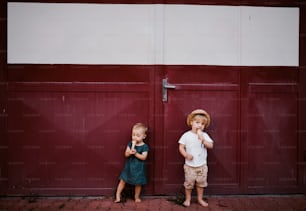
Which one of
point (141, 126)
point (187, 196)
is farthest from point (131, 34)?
point (187, 196)

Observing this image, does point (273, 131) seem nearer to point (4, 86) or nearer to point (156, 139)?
point (156, 139)

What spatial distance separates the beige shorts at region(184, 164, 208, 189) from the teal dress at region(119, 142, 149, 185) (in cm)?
55

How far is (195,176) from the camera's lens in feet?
17.8

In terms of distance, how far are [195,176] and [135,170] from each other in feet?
2.54

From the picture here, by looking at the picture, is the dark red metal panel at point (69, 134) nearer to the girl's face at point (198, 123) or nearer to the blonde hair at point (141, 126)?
the blonde hair at point (141, 126)

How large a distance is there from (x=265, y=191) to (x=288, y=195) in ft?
1.10

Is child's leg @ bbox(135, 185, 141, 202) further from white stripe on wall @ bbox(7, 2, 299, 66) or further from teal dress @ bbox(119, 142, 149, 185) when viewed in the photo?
white stripe on wall @ bbox(7, 2, 299, 66)

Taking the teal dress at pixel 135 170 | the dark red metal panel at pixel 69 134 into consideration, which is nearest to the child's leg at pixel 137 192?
the teal dress at pixel 135 170

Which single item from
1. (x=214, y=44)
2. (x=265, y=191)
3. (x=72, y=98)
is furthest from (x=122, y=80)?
(x=265, y=191)

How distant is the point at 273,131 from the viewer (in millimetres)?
5887

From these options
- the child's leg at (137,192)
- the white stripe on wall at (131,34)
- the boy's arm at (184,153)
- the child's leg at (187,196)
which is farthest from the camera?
the white stripe on wall at (131,34)

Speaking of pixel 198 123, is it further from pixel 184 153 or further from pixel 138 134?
pixel 138 134

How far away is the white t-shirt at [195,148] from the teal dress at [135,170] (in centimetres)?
52

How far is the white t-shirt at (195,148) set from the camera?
541cm
